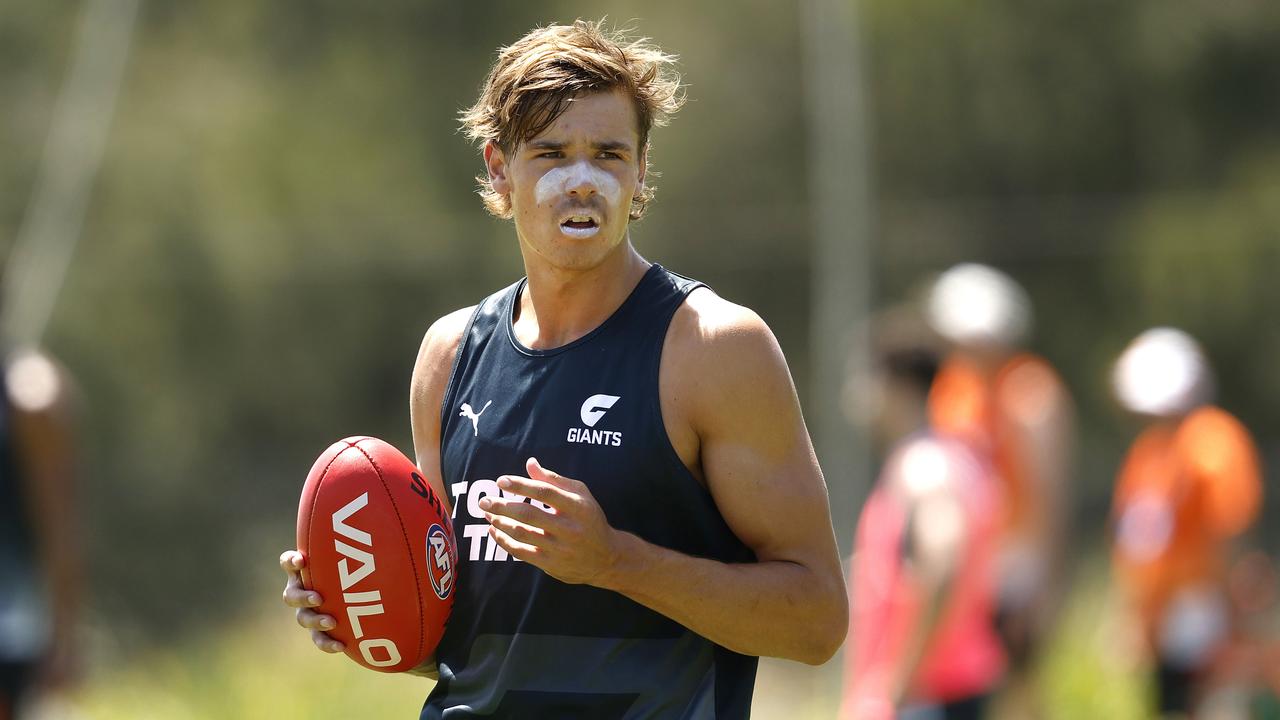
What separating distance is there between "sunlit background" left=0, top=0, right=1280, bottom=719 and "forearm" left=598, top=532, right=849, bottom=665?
6569 millimetres

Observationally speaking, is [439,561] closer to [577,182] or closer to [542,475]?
[542,475]

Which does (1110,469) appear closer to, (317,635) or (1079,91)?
(1079,91)

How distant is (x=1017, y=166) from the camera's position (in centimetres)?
972

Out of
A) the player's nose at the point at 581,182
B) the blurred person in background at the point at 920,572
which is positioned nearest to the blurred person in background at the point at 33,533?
the blurred person in background at the point at 920,572

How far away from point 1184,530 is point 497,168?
202 inches

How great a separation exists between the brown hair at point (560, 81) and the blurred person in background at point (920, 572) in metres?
2.40

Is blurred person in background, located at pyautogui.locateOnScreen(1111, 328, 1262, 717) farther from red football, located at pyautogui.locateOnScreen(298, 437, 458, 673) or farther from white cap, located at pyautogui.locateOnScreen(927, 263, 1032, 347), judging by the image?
red football, located at pyautogui.locateOnScreen(298, 437, 458, 673)

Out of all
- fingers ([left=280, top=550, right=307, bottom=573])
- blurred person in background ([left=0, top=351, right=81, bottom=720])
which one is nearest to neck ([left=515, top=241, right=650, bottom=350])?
fingers ([left=280, top=550, right=307, bottom=573])

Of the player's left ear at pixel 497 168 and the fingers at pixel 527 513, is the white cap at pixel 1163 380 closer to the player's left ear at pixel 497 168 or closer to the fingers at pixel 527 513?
the player's left ear at pixel 497 168

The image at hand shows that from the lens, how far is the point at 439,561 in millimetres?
2697

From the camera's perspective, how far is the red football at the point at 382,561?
2686mm

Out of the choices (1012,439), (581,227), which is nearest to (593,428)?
(581,227)

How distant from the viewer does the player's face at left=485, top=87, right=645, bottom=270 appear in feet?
8.59

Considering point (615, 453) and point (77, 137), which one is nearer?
point (615, 453)
